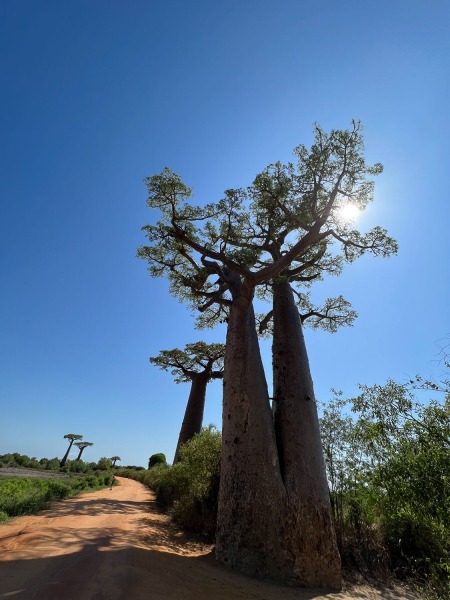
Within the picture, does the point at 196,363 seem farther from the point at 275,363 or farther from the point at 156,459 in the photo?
the point at 156,459

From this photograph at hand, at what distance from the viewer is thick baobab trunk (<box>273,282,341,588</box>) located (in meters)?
4.03

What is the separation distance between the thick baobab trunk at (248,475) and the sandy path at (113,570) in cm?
29

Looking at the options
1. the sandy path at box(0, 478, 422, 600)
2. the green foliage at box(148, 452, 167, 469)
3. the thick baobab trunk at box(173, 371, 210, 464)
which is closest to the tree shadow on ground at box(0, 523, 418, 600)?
the sandy path at box(0, 478, 422, 600)

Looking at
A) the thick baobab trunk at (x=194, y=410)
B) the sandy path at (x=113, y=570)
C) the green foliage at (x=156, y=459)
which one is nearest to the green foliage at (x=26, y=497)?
the sandy path at (x=113, y=570)

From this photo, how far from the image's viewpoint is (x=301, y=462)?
4.66 metres

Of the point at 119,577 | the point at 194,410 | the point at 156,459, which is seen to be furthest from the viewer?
the point at 156,459

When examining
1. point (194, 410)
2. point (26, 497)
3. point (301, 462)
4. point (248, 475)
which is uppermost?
point (194, 410)

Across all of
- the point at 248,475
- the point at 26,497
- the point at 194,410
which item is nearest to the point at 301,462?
the point at 248,475

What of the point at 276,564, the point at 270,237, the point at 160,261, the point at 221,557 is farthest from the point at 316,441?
the point at 160,261

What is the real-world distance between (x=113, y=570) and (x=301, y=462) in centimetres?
272

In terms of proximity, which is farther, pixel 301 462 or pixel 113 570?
pixel 301 462

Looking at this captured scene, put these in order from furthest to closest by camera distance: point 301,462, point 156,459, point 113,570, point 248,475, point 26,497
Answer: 1. point 156,459
2. point 26,497
3. point 301,462
4. point 248,475
5. point 113,570

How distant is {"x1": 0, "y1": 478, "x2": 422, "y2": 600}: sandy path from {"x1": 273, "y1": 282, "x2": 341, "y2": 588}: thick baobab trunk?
32cm

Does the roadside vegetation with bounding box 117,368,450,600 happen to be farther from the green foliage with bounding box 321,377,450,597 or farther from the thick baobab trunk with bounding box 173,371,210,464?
the thick baobab trunk with bounding box 173,371,210,464
